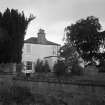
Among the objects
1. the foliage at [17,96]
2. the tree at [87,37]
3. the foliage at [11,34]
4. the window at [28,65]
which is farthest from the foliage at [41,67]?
the foliage at [17,96]

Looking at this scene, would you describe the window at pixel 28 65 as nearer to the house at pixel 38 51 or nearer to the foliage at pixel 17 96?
the house at pixel 38 51

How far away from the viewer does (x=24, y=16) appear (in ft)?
69.4

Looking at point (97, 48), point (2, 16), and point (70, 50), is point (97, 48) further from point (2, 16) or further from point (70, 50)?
point (2, 16)

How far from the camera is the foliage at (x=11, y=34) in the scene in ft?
62.7

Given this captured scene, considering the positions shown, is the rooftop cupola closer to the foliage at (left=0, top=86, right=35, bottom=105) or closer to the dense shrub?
the dense shrub

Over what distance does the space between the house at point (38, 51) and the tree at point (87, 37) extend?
6.17 meters

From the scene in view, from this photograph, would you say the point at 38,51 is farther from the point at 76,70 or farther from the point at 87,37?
the point at 76,70

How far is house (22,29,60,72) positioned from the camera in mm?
30031

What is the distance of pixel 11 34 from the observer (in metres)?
19.8

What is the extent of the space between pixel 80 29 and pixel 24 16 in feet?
22.1

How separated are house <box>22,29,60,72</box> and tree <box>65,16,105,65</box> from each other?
6.17 metres

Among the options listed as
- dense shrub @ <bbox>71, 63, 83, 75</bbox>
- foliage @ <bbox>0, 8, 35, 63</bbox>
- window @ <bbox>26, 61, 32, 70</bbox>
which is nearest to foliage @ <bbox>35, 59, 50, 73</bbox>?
window @ <bbox>26, 61, 32, 70</bbox>

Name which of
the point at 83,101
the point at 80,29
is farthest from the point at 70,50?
the point at 83,101

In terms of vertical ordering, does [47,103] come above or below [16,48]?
below
